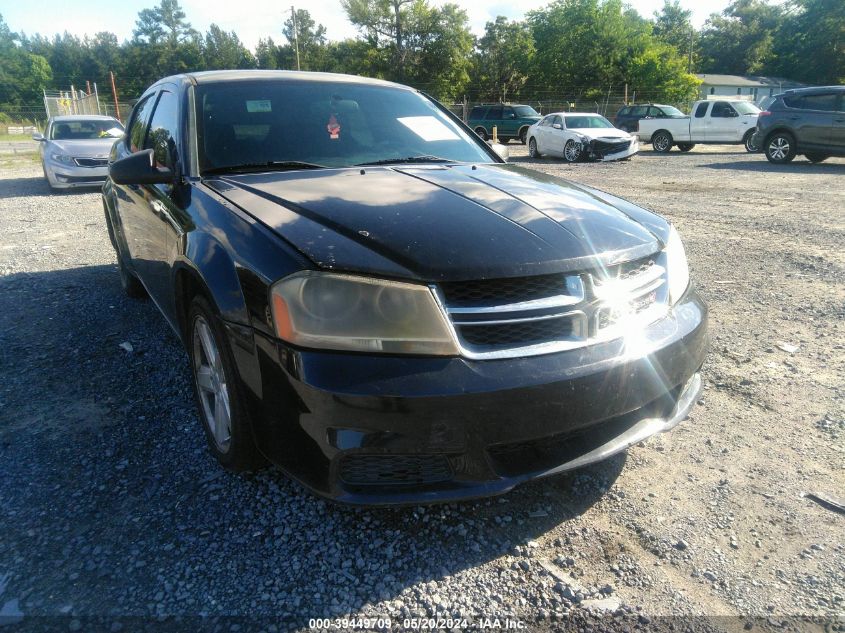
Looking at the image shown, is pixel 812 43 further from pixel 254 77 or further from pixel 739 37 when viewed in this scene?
pixel 254 77

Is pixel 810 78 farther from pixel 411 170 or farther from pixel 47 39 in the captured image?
pixel 47 39

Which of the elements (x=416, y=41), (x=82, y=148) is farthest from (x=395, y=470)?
(x=416, y=41)

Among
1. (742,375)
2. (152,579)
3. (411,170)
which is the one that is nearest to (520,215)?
(411,170)

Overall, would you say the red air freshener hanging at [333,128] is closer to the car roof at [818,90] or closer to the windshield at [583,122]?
the car roof at [818,90]

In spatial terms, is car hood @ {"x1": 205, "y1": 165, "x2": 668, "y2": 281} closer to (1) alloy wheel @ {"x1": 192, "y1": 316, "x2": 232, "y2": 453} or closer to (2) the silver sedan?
(1) alloy wheel @ {"x1": 192, "y1": 316, "x2": 232, "y2": 453}

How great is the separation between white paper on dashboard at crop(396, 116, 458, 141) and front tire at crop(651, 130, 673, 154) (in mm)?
20245

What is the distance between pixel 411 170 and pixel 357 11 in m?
58.6

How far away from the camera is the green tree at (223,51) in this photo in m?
81.9

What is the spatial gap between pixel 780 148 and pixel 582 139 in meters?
4.98

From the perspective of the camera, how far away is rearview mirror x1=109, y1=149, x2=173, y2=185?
275 centimetres

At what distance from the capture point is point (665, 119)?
21.3m

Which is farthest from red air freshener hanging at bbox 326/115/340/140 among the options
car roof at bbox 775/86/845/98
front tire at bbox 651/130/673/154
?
front tire at bbox 651/130/673/154

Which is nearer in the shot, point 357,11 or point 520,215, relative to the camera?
point 520,215

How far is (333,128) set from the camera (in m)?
3.13
